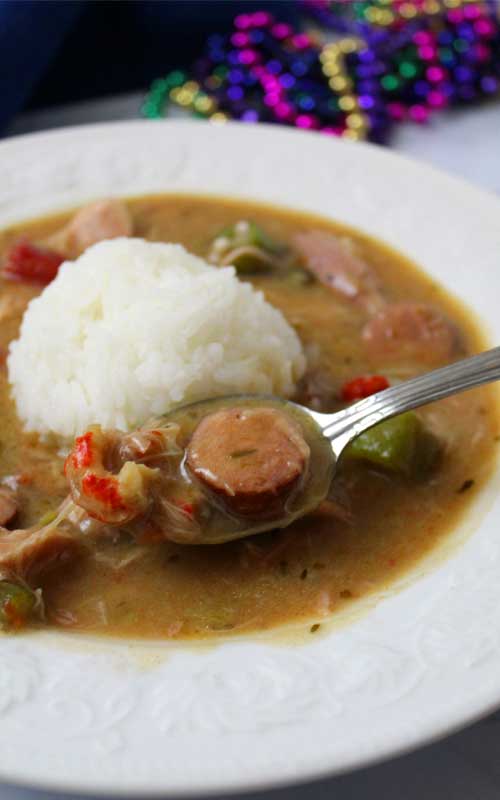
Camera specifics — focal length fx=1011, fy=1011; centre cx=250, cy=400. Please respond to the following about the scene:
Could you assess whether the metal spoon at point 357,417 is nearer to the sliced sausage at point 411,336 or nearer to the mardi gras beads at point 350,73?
the sliced sausage at point 411,336

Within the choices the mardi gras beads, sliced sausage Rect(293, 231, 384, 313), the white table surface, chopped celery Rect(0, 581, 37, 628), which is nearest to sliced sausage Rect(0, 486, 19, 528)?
chopped celery Rect(0, 581, 37, 628)

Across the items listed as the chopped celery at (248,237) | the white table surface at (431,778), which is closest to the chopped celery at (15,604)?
the white table surface at (431,778)

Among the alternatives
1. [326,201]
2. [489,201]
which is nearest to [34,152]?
[326,201]

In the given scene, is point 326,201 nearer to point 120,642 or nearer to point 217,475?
point 217,475

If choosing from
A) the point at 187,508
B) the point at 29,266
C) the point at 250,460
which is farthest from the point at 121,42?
the point at 187,508

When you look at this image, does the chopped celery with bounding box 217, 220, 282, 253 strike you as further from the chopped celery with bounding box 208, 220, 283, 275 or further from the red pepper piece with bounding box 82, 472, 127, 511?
the red pepper piece with bounding box 82, 472, 127, 511
